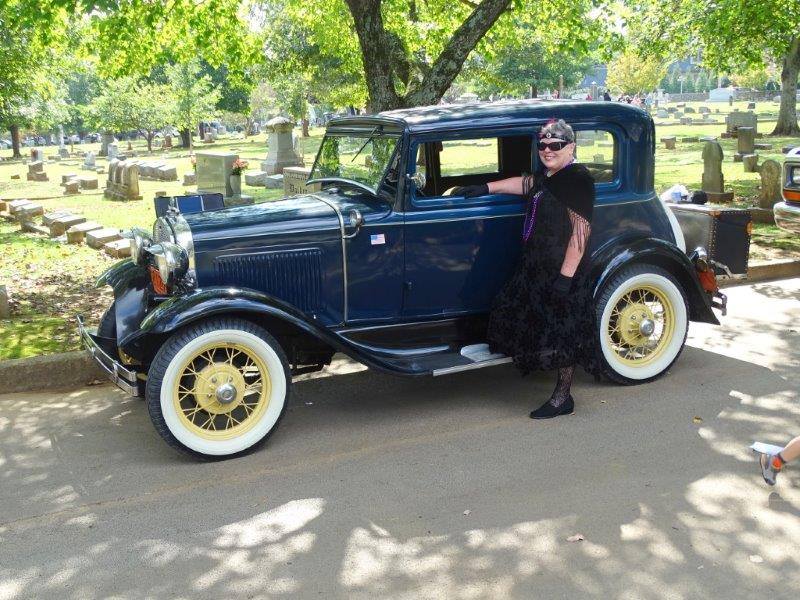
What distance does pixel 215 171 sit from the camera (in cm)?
1727

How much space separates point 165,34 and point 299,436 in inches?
351

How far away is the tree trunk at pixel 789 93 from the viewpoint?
29.2 m

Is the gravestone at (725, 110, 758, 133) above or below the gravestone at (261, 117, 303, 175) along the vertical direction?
above

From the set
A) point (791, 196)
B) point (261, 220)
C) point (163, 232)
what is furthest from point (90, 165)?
point (261, 220)

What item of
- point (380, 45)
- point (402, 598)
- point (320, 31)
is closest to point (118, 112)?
point (320, 31)

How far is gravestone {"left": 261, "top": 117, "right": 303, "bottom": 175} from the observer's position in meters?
23.0

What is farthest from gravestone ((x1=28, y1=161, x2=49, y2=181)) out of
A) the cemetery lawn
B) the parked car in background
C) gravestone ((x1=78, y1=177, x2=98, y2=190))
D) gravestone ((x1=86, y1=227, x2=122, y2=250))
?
the parked car in background

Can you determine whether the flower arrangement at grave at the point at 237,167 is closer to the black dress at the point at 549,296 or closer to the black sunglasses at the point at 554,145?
the black dress at the point at 549,296

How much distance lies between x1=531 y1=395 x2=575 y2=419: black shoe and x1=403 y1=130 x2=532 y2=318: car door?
785 mm

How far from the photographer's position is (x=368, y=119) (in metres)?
5.81

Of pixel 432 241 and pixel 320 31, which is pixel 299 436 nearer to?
pixel 432 241

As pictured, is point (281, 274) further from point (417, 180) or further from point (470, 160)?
point (470, 160)

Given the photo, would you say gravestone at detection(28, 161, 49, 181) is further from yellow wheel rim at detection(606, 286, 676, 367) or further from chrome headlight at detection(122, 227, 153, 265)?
yellow wheel rim at detection(606, 286, 676, 367)

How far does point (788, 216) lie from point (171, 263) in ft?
22.6
